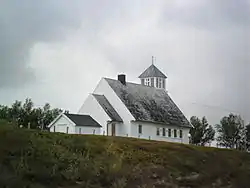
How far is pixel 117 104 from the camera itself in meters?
69.3

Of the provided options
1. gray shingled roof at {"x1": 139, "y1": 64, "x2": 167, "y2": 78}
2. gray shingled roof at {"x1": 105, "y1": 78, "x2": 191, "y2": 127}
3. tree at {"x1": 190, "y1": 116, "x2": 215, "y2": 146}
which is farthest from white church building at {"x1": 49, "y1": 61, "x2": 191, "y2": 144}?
tree at {"x1": 190, "y1": 116, "x2": 215, "y2": 146}

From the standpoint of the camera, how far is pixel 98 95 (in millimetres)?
70062

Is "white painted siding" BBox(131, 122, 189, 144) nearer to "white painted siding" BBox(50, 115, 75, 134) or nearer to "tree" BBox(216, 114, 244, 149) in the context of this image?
"white painted siding" BBox(50, 115, 75, 134)

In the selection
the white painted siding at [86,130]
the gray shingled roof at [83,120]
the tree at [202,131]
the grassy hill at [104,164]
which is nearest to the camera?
the grassy hill at [104,164]

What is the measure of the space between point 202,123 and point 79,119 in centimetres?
4089

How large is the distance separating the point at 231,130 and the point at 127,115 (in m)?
36.7

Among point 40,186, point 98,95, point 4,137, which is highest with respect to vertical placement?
point 98,95

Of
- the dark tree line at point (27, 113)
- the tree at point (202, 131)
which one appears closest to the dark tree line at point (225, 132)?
the tree at point (202, 131)

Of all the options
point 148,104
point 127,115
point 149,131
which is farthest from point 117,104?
point 149,131

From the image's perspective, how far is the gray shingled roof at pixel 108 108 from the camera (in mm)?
67631

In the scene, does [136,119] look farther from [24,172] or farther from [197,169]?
[24,172]

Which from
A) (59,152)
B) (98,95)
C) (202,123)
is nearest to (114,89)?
(98,95)

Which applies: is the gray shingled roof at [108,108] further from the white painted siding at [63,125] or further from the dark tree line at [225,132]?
the dark tree line at [225,132]

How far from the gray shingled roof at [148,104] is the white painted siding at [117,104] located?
461 mm
